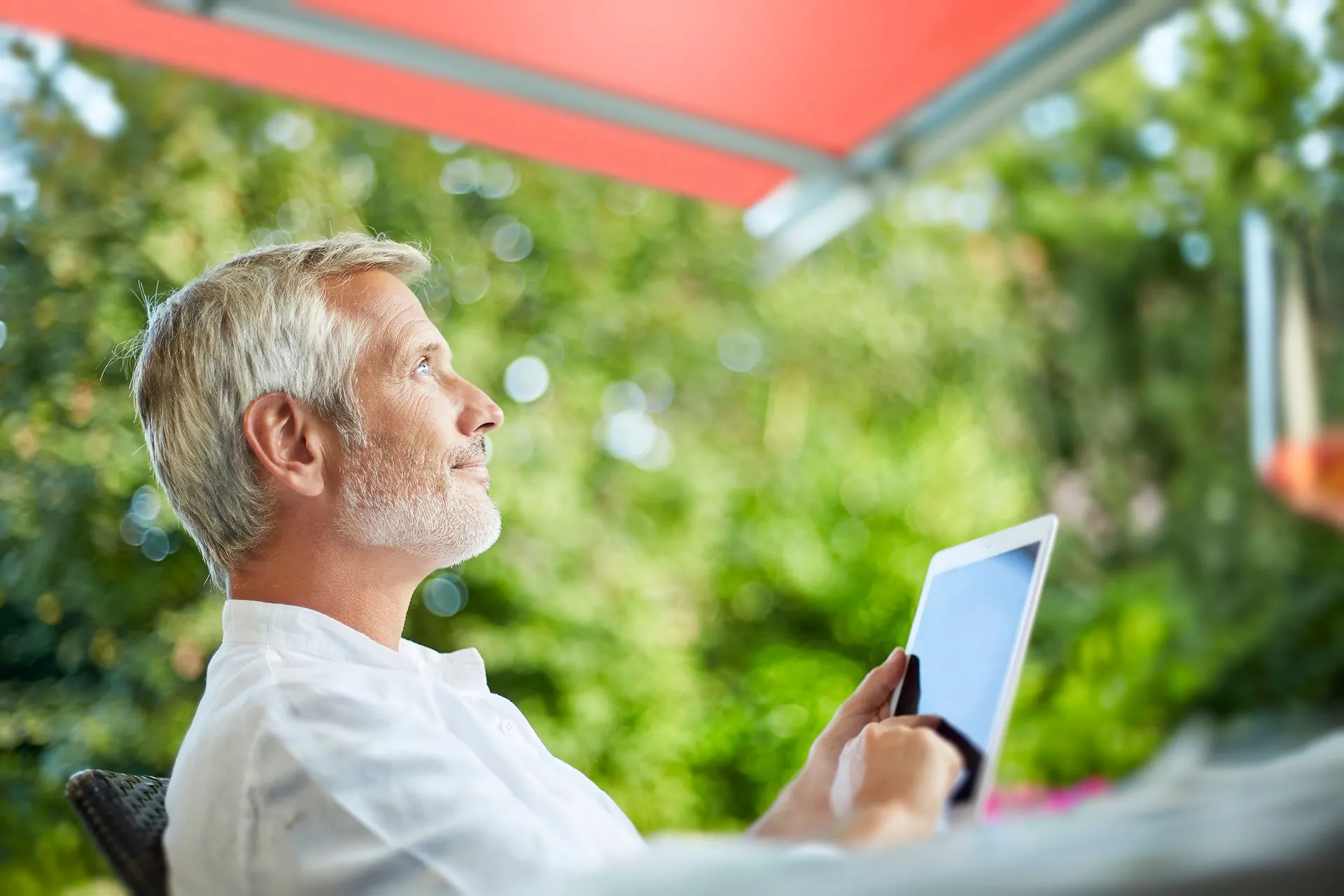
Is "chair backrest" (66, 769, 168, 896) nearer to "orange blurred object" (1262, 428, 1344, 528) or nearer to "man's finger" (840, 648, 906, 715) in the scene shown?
"man's finger" (840, 648, 906, 715)

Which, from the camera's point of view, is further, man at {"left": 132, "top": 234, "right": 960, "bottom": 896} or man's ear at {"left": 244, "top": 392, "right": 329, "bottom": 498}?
man's ear at {"left": 244, "top": 392, "right": 329, "bottom": 498}

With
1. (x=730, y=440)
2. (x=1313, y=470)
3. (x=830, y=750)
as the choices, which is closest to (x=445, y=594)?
(x=730, y=440)

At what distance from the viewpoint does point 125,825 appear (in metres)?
1.10

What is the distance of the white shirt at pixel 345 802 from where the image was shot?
97 cm

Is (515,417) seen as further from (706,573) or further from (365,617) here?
(365,617)

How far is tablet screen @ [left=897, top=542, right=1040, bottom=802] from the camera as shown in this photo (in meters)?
0.97

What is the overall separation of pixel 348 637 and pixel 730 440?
Answer: 13.2ft

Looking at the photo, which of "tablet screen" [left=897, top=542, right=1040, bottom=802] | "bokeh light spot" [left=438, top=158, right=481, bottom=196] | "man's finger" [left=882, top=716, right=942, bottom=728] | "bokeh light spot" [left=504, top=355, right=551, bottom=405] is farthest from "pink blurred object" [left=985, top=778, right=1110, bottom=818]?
"man's finger" [left=882, top=716, right=942, bottom=728]

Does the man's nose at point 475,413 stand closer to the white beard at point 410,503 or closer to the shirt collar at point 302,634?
the white beard at point 410,503

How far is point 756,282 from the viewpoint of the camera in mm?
5402

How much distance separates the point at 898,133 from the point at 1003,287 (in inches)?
104

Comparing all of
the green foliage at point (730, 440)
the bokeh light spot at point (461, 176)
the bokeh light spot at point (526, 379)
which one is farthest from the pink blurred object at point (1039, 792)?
the bokeh light spot at point (461, 176)

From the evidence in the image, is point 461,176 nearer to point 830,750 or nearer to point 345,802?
point 830,750

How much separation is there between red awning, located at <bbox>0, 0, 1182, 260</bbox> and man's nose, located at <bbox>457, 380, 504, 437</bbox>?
1.46m
